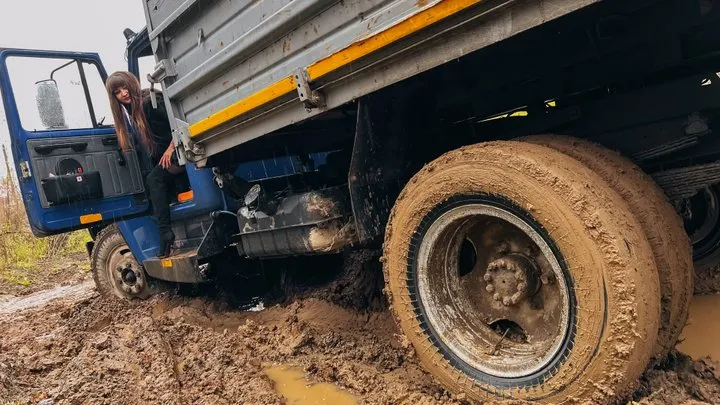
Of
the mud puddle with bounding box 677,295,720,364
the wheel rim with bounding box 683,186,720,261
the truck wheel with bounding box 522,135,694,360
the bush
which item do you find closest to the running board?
the truck wheel with bounding box 522,135,694,360

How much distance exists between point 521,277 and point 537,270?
8cm

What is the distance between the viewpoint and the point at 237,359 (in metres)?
3.19

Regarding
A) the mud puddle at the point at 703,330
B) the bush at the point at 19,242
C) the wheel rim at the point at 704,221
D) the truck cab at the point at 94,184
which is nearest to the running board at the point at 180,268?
the truck cab at the point at 94,184

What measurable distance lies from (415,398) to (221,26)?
7.13 ft

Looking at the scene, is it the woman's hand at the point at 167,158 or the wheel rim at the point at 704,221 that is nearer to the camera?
the wheel rim at the point at 704,221

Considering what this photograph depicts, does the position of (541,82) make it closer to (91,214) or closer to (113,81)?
(113,81)

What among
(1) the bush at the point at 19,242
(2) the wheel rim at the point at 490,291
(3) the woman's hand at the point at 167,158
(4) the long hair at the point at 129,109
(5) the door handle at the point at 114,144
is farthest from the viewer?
(1) the bush at the point at 19,242

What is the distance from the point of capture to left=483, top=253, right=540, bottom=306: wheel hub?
7.50ft

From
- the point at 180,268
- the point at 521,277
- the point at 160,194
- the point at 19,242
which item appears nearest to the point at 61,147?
the point at 160,194

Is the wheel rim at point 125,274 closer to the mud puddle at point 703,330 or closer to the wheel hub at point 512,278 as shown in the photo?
the wheel hub at point 512,278

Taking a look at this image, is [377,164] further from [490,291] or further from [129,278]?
[129,278]

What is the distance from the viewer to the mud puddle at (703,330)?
2361 mm

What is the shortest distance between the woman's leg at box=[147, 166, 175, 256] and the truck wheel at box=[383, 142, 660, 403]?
2.81 metres

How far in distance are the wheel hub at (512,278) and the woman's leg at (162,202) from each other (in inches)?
128
